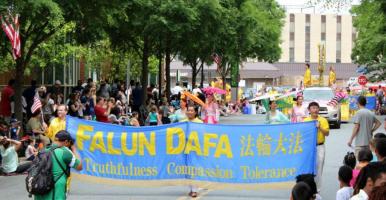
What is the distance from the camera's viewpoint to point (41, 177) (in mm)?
8992

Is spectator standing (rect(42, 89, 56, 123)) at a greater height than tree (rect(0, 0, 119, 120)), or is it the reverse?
tree (rect(0, 0, 119, 120))

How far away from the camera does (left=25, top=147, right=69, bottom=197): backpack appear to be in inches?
353

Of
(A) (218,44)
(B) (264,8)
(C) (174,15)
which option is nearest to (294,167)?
(C) (174,15)

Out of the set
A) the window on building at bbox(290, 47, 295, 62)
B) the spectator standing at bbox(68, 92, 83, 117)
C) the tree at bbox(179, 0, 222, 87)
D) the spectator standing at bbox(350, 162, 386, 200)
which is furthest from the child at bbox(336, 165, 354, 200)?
the window on building at bbox(290, 47, 295, 62)

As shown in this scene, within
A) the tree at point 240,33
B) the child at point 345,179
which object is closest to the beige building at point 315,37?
the tree at point 240,33

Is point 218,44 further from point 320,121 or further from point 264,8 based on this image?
point 264,8

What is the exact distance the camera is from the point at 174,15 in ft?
102

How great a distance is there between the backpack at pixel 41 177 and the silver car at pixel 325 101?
25903mm

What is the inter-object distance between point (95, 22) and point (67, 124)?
9.85m

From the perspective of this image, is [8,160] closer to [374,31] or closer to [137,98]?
[137,98]

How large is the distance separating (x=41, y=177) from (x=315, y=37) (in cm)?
11035

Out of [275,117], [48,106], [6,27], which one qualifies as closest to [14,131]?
[48,106]

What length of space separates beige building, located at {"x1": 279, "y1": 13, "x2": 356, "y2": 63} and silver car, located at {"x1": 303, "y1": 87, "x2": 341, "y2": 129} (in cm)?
7937

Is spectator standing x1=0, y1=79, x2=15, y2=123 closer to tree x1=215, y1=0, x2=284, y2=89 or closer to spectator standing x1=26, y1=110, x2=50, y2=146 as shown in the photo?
spectator standing x1=26, y1=110, x2=50, y2=146
